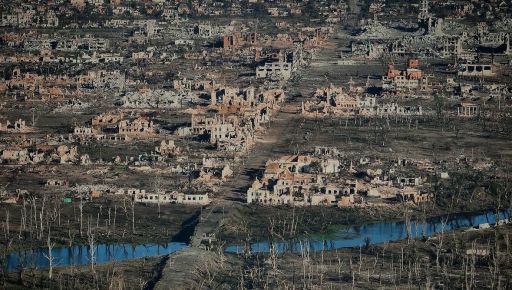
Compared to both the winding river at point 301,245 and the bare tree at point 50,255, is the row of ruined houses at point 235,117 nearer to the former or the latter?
the winding river at point 301,245

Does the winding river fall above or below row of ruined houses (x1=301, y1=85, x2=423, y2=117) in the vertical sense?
above

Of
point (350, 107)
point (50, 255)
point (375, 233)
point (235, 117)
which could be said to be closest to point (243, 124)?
point (235, 117)

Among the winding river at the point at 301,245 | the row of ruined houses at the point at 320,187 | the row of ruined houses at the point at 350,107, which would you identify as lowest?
the row of ruined houses at the point at 350,107

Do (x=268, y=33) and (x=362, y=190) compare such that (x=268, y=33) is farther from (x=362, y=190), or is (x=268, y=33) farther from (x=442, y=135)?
(x=362, y=190)

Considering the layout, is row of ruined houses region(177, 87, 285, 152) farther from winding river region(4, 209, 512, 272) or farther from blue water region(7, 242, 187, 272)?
blue water region(7, 242, 187, 272)

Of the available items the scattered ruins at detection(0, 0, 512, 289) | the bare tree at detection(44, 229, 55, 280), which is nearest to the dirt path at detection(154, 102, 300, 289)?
the scattered ruins at detection(0, 0, 512, 289)

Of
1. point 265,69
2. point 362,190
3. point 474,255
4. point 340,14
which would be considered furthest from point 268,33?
point 474,255

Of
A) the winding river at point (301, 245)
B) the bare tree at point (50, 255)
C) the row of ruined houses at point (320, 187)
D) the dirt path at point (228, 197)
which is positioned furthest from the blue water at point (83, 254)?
the row of ruined houses at point (320, 187)
